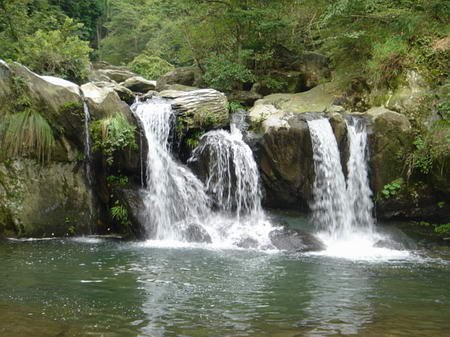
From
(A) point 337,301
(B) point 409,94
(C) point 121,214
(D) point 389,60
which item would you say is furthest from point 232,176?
(A) point 337,301

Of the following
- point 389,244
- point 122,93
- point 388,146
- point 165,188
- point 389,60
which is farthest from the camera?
point 122,93

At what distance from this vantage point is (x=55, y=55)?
1538cm

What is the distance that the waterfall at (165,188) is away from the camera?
36.7 ft

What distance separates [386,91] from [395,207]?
129 inches

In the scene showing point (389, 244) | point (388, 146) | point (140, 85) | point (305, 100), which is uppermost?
point (140, 85)

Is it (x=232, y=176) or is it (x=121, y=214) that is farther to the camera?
(x=232, y=176)

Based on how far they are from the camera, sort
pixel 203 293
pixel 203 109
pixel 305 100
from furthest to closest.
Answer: pixel 305 100 < pixel 203 109 < pixel 203 293

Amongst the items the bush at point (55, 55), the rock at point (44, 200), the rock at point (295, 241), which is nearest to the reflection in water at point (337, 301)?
the rock at point (295, 241)

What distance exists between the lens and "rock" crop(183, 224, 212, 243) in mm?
10711

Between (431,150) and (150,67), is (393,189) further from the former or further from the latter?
(150,67)

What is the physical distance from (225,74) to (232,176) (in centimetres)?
458

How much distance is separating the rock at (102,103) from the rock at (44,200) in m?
1.38

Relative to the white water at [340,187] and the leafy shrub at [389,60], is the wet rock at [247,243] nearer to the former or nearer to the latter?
the white water at [340,187]

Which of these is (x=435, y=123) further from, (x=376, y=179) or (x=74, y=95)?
(x=74, y=95)
